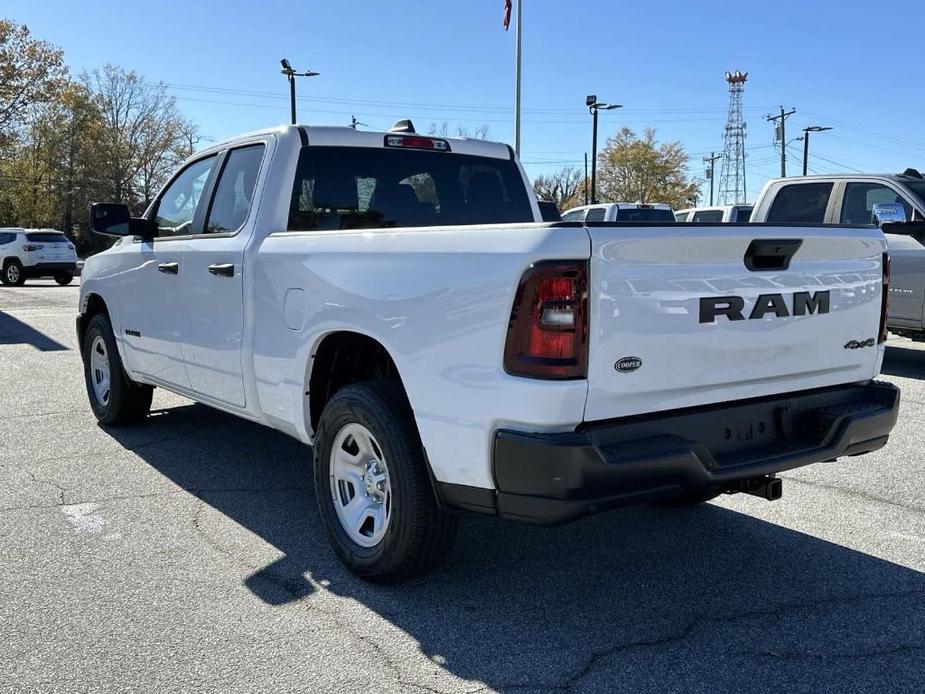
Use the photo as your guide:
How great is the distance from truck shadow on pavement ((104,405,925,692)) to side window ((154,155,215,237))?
1.66m

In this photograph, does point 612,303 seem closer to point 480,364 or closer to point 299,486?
point 480,364

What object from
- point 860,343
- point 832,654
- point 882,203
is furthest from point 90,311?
point 882,203

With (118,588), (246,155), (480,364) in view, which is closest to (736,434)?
(480,364)

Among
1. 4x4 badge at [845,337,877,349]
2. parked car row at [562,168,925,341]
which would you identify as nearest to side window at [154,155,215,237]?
4x4 badge at [845,337,877,349]

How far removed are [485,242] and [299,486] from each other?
260 cm

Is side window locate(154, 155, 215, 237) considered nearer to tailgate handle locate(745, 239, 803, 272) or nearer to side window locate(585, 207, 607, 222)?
tailgate handle locate(745, 239, 803, 272)

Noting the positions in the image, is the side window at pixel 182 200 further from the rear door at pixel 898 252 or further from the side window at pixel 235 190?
the rear door at pixel 898 252

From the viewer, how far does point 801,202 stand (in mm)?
9383

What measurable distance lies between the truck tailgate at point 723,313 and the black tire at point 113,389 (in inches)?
169

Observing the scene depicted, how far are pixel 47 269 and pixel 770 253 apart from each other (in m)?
26.4

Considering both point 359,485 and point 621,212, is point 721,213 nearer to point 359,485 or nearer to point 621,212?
point 621,212

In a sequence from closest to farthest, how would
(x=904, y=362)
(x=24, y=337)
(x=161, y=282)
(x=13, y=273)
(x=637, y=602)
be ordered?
(x=637, y=602) < (x=161, y=282) < (x=904, y=362) < (x=24, y=337) < (x=13, y=273)

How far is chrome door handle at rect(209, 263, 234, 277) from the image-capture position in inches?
177

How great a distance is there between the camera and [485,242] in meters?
3.04
